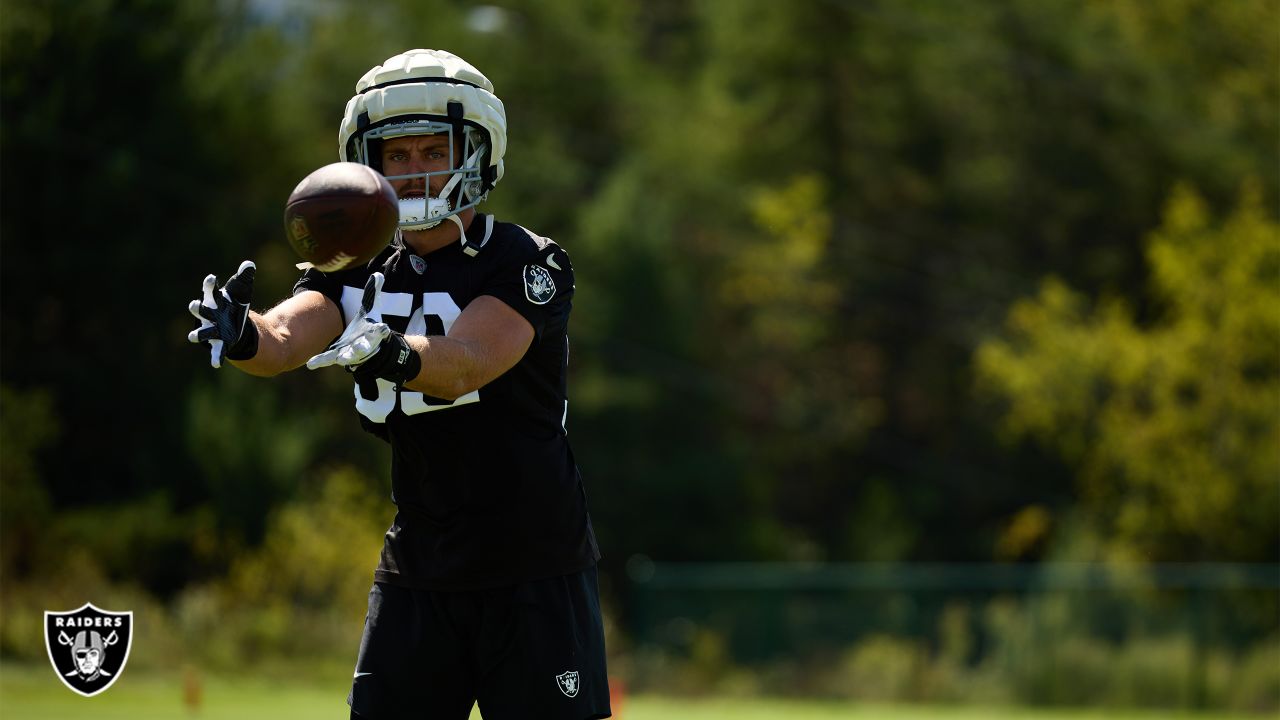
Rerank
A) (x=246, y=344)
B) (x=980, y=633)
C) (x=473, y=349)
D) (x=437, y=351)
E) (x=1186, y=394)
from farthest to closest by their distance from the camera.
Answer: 1. (x=1186, y=394)
2. (x=980, y=633)
3. (x=473, y=349)
4. (x=437, y=351)
5. (x=246, y=344)

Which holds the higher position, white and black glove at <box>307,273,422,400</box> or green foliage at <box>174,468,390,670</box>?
green foliage at <box>174,468,390,670</box>

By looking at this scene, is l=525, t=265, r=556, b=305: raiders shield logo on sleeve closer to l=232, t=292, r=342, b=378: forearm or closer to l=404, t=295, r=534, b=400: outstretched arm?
l=404, t=295, r=534, b=400: outstretched arm

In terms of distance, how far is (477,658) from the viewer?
439 centimetres

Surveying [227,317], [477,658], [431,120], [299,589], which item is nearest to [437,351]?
[227,317]

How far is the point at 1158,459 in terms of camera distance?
29.1m

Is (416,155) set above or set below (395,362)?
above

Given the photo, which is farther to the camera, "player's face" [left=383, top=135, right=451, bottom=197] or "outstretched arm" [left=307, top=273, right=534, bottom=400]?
"player's face" [left=383, top=135, right=451, bottom=197]

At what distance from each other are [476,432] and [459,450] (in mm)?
63

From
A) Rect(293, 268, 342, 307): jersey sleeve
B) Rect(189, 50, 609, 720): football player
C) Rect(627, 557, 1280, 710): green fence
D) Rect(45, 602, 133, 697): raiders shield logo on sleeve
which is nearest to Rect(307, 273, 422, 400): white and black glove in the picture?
Rect(189, 50, 609, 720): football player

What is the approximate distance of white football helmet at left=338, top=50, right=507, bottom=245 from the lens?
4.33 m

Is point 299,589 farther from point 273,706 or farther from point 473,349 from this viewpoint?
point 473,349

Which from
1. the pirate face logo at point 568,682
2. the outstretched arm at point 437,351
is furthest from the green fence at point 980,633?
the outstretched arm at point 437,351

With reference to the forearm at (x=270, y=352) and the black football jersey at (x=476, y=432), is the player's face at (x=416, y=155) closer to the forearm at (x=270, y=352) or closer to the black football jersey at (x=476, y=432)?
the black football jersey at (x=476, y=432)

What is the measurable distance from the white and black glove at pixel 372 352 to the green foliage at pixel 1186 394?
25874mm
